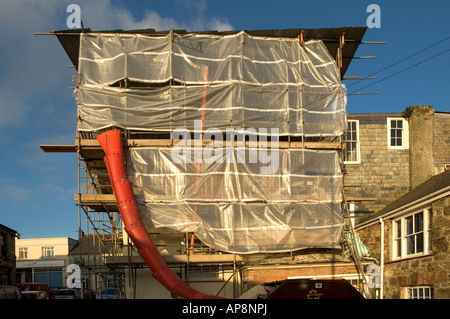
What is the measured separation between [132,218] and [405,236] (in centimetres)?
894

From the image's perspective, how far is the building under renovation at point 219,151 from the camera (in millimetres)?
15711

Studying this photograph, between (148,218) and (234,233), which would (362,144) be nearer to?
(234,233)

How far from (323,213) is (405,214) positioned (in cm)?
266

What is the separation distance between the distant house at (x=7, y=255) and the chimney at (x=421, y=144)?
87.1 ft

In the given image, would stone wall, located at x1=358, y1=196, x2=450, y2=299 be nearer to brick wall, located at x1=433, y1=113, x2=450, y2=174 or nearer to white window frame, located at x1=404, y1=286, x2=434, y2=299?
white window frame, located at x1=404, y1=286, x2=434, y2=299

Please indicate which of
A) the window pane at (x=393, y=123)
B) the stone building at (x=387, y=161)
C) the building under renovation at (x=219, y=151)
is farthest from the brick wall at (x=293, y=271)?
the window pane at (x=393, y=123)

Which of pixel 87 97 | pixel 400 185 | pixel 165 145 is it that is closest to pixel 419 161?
pixel 400 185

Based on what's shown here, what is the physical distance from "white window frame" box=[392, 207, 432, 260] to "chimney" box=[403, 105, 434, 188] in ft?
16.8

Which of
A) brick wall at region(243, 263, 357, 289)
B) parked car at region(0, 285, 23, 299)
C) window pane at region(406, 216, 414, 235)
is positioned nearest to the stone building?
window pane at region(406, 216, 414, 235)

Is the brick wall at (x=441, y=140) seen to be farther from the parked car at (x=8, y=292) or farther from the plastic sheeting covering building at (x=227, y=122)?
the parked car at (x=8, y=292)

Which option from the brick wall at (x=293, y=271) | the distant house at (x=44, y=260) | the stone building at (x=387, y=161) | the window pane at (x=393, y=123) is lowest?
the distant house at (x=44, y=260)

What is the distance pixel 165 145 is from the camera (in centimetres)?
1619

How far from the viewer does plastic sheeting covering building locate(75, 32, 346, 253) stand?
15.9 metres

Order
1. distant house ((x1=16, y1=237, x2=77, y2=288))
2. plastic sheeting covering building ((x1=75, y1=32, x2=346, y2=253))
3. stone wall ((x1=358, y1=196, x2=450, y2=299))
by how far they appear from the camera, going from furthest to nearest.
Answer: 1. distant house ((x1=16, y1=237, x2=77, y2=288))
2. plastic sheeting covering building ((x1=75, y1=32, x2=346, y2=253))
3. stone wall ((x1=358, y1=196, x2=450, y2=299))
